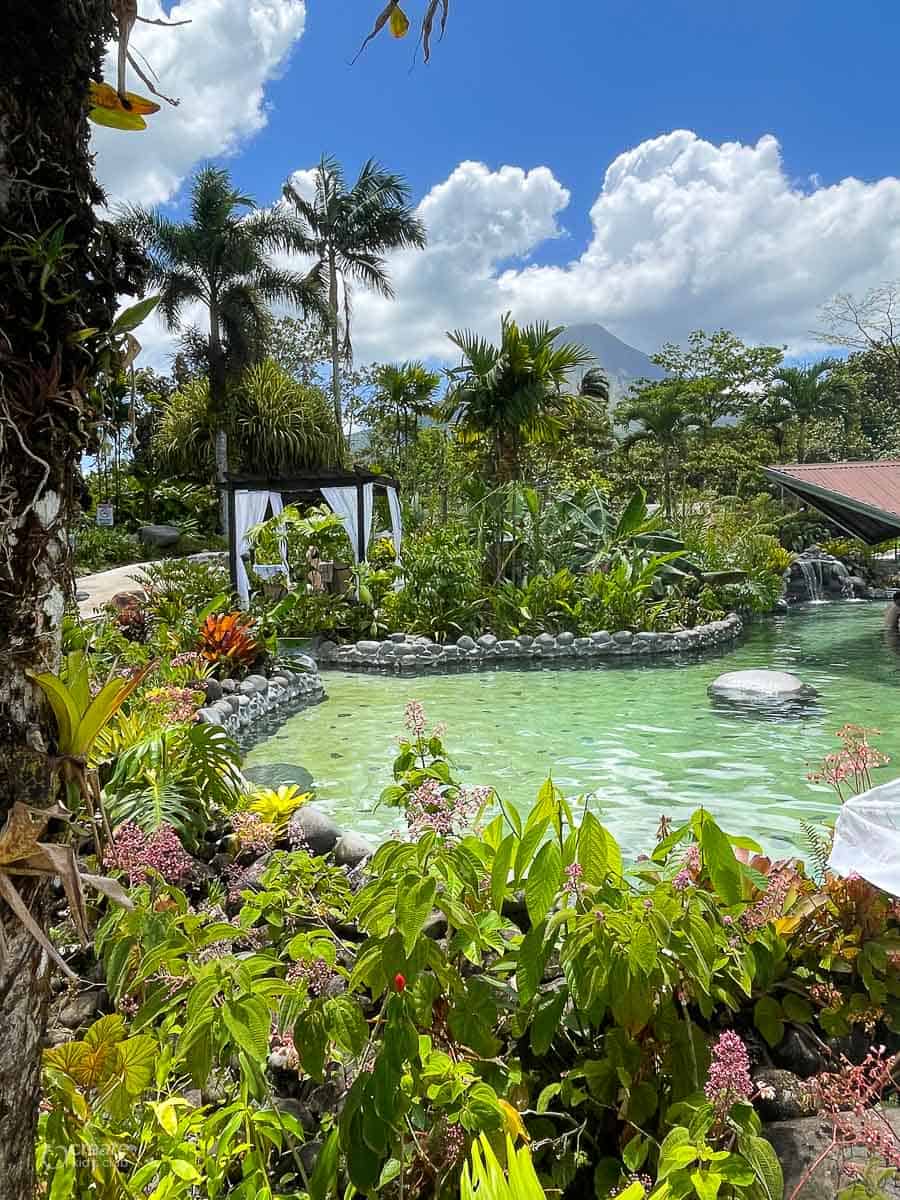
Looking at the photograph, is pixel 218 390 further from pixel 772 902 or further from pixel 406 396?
pixel 772 902

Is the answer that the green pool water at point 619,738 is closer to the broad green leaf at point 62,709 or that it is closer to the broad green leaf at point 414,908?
the broad green leaf at point 414,908

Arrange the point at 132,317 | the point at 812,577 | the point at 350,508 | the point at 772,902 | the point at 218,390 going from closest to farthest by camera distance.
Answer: the point at 132,317 → the point at 772,902 → the point at 350,508 → the point at 812,577 → the point at 218,390

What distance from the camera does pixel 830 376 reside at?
87.1ft

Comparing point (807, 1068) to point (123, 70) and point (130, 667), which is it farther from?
point (130, 667)

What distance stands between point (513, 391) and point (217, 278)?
12.3 metres

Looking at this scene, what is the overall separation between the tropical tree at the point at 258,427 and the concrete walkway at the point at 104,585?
20.8ft

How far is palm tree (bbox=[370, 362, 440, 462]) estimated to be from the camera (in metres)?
21.4

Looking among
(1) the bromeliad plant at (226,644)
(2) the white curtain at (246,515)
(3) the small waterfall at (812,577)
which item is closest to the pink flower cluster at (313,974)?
(1) the bromeliad plant at (226,644)

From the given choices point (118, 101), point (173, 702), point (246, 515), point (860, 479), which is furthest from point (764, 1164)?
point (860, 479)

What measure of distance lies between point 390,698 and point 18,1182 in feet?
23.7

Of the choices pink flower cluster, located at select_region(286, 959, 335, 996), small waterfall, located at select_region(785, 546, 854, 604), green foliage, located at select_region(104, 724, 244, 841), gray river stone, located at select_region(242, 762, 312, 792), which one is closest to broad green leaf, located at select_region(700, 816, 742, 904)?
pink flower cluster, located at select_region(286, 959, 335, 996)

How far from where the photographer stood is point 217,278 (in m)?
20.9

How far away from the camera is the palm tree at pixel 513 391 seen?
12.2 metres

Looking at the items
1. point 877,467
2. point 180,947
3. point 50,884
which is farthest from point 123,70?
point 877,467
